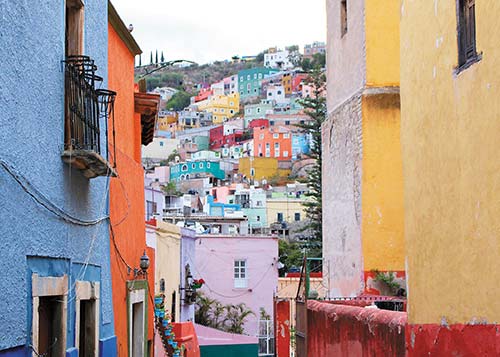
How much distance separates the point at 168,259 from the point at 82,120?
45.3ft

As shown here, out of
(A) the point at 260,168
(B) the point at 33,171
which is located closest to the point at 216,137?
(A) the point at 260,168

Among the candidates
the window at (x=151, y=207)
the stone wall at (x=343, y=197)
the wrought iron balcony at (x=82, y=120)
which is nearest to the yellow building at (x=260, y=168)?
the window at (x=151, y=207)


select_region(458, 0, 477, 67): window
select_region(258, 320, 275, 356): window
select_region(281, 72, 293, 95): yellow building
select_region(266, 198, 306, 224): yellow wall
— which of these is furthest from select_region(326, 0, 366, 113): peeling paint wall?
select_region(281, 72, 293, 95): yellow building

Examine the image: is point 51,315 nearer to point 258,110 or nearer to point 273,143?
point 273,143

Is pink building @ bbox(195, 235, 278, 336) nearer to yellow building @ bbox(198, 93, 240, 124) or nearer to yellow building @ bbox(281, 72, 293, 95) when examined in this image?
yellow building @ bbox(198, 93, 240, 124)

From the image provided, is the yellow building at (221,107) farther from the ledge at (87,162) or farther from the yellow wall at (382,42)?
the ledge at (87,162)

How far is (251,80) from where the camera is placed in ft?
587

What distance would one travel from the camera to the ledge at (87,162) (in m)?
8.62

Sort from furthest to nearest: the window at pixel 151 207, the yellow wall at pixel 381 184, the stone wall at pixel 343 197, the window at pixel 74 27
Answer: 1. the window at pixel 151 207
2. the stone wall at pixel 343 197
3. the yellow wall at pixel 381 184
4. the window at pixel 74 27

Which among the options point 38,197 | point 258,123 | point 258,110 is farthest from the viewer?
point 258,110

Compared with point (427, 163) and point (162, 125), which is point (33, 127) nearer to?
point (427, 163)

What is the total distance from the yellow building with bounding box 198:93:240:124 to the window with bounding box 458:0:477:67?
157m

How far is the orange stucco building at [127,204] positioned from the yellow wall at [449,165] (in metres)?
3.64

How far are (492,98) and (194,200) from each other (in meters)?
70.5
